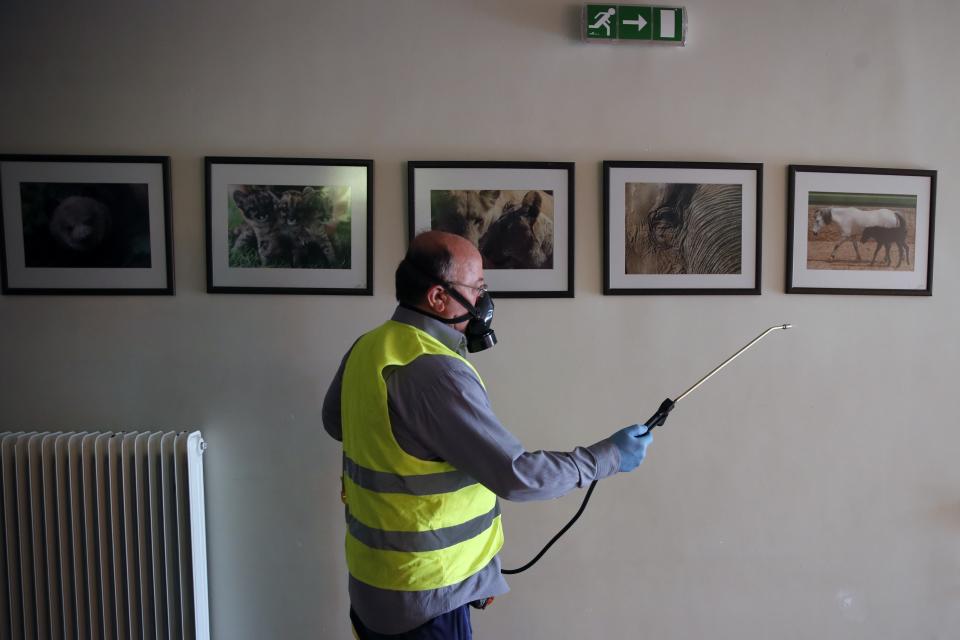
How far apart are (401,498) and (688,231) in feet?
4.53

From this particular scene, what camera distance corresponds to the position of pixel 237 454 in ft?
6.23

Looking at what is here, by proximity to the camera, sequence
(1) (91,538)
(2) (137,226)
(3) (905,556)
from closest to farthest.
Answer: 1. (1) (91,538)
2. (2) (137,226)
3. (3) (905,556)

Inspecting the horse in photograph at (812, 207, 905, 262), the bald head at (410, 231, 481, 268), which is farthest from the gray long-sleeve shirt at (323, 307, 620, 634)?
the horse in photograph at (812, 207, 905, 262)

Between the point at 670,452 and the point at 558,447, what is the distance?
16.4 inches

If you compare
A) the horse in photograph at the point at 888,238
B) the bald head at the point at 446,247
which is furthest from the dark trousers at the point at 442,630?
the horse in photograph at the point at 888,238

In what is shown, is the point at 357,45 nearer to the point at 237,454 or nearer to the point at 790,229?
the point at 237,454

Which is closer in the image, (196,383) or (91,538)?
(91,538)

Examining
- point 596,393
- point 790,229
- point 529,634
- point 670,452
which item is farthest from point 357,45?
point 529,634

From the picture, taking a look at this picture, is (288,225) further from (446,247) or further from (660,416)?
(660,416)

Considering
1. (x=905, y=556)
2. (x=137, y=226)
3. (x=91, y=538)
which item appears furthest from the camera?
(x=905, y=556)

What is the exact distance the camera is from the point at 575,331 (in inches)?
76.0

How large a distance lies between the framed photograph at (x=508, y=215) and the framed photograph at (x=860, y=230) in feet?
2.78

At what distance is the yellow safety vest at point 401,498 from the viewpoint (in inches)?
47.0

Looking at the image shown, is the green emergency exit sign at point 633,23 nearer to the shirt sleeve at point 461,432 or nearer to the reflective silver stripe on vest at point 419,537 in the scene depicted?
the shirt sleeve at point 461,432
